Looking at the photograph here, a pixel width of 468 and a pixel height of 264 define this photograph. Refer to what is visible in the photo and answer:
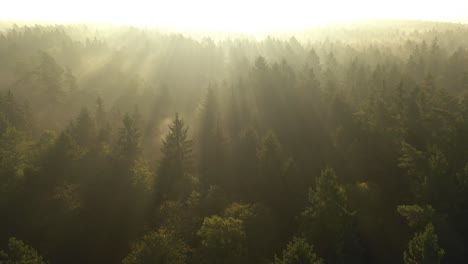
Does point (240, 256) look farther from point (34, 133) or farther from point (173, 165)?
point (34, 133)

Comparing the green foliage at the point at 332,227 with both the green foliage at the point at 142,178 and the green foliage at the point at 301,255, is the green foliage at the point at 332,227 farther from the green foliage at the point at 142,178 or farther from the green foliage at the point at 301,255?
the green foliage at the point at 142,178

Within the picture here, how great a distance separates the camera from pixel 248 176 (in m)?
62.7

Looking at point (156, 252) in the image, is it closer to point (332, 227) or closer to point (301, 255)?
point (301, 255)

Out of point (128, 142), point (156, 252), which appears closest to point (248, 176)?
point (128, 142)

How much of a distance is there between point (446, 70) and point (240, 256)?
300 ft

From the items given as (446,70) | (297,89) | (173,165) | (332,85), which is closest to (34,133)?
(173,165)

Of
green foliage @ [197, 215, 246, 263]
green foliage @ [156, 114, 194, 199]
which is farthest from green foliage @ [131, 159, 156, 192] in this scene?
green foliage @ [197, 215, 246, 263]

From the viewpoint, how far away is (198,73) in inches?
5182

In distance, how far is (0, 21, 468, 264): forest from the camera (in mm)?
42000

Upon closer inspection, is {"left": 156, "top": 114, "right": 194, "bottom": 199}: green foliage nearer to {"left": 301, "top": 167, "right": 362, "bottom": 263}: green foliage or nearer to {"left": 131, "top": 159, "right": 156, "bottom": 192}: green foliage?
{"left": 131, "top": 159, "right": 156, "bottom": 192}: green foliage

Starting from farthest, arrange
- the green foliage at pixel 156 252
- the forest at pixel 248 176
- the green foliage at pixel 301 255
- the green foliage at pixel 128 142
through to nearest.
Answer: the green foliage at pixel 128 142 → the forest at pixel 248 176 → the green foliage at pixel 156 252 → the green foliage at pixel 301 255

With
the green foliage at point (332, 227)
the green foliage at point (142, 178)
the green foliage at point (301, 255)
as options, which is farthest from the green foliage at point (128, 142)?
the green foliage at point (301, 255)

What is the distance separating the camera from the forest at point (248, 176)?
42000mm

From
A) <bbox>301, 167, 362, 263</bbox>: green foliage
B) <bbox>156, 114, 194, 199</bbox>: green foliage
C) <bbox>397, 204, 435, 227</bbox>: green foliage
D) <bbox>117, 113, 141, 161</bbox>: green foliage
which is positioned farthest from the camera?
<bbox>117, 113, 141, 161</bbox>: green foliage
